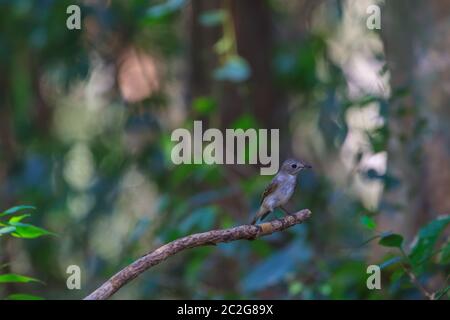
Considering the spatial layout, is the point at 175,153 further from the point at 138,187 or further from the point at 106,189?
the point at 138,187

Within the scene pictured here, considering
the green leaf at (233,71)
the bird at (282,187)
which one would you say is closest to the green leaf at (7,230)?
the bird at (282,187)

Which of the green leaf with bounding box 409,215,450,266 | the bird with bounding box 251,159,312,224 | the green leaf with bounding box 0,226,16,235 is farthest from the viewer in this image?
the bird with bounding box 251,159,312,224

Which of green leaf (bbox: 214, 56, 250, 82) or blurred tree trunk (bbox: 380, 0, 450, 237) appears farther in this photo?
green leaf (bbox: 214, 56, 250, 82)

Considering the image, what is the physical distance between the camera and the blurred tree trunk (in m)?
6.39

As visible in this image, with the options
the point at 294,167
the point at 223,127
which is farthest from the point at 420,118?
the point at 223,127

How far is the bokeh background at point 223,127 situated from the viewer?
6.40 m

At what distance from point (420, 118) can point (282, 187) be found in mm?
1892

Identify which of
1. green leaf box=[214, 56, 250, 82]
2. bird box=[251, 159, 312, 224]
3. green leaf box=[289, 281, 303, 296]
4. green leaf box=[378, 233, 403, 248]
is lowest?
green leaf box=[289, 281, 303, 296]

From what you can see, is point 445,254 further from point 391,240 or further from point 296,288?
point 296,288

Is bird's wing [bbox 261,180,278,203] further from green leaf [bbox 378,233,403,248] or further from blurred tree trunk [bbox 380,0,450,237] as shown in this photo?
blurred tree trunk [bbox 380,0,450,237]

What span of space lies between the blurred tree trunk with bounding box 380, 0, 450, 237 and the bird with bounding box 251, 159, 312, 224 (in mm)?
1521

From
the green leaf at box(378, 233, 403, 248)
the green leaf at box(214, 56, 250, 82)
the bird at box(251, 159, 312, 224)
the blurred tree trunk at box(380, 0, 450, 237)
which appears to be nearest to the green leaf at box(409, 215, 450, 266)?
the green leaf at box(378, 233, 403, 248)

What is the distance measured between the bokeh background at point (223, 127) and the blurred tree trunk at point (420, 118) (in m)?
0.01
